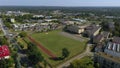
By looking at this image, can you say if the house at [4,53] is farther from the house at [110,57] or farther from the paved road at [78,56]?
the house at [110,57]

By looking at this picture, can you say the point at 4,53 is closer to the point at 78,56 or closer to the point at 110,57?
the point at 78,56

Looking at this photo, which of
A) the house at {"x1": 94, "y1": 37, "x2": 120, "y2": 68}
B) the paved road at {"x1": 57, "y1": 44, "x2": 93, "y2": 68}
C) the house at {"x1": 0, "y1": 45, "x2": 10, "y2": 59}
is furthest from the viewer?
the house at {"x1": 0, "y1": 45, "x2": 10, "y2": 59}

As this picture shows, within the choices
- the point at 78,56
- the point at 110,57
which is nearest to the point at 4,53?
the point at 78,56

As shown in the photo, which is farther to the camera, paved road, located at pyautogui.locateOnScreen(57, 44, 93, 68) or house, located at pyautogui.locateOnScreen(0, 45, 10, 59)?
house, located at pyautogui.locateOnScreen(0, 45, 10, 59)

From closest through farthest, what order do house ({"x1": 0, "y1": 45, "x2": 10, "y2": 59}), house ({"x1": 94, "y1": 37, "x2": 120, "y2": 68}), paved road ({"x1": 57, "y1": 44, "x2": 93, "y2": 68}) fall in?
1. house ({"x1": 94, "y1": 37, "x2": 120, "y2": 68})
2. paved road ({"x1": 57, "y1": 44, "x2": 93, "y2": 68})
3. house ({"x1": 0, "y1": 45, "x2": 10, "y2": 59})

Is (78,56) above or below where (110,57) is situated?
below

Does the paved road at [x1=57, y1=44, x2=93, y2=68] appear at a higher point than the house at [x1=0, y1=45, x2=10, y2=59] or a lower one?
lower

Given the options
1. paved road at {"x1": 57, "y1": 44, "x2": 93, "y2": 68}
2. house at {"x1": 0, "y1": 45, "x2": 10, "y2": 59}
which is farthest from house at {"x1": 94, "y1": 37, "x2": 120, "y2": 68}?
house at {"x1": 0, "y1": 45, "x2": 10, "y2": 59}

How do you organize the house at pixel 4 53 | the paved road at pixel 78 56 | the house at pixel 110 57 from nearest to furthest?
the house at pixel 110 57 → the paved road at pixel 78 56 → the house at pixel 4 53

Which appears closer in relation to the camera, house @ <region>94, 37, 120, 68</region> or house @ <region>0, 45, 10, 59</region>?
house @ <region>94, 37, 120, 68</region>

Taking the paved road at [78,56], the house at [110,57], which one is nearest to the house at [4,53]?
the paved road at [78,56]

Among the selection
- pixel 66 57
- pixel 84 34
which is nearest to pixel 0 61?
pixel 66 57

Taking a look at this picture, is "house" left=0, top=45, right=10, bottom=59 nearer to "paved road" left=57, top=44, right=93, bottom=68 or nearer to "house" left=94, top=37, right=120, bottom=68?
"paved road" left=57, top=44, right=93, bottom=68
